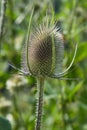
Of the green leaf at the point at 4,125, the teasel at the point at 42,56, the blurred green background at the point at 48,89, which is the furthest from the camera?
the blurred green background at the point at 48,89

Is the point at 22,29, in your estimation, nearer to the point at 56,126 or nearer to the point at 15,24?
the point at 15,24

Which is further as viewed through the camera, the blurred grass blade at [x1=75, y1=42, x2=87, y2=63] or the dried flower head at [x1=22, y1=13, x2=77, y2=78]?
the blurred grass blade at [x1=75, y1=42, x2=87, y2=63]

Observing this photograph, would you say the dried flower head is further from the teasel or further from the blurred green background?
the blurred green background

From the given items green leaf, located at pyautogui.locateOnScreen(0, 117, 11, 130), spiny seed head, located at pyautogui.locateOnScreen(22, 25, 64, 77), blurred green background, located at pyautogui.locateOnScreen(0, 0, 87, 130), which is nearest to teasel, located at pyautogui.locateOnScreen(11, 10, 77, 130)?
spiny seed head, located at pyautogui.locateOnScreen(22, 25, 64, 77)

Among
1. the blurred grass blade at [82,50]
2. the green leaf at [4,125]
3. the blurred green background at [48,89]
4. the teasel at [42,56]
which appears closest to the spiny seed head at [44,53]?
the teasel at [42,56]

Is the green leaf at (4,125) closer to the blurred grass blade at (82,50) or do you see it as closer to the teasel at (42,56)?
the teasel at (42,56)

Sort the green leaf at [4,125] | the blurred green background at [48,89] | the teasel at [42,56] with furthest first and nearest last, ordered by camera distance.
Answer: the blurred green background at [48,89] < the green leaf at [4,125] < the teasel at [42,56]

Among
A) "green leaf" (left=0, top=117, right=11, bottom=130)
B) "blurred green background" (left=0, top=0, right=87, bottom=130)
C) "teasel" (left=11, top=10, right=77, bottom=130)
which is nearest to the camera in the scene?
"teasel" (left=11, top=10, right=77, bottom=130)
